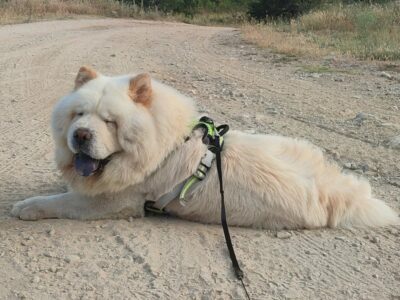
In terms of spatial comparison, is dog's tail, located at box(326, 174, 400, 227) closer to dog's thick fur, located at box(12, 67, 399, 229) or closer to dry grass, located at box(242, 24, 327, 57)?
dog's thick fur, located at box(12, 67, 399, 229)

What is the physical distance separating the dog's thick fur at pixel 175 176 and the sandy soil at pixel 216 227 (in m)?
0.13

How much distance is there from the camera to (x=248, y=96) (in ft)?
31.2

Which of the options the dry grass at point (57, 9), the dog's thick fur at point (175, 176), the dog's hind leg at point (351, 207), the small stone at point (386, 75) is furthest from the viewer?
the dry grass at point (57, 9)

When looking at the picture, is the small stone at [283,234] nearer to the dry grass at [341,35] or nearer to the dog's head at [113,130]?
the dog's head at [113,130]

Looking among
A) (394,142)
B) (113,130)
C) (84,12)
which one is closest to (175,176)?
(113,130)

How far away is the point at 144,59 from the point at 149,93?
363 inches

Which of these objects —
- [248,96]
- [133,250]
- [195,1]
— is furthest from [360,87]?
[195,1]

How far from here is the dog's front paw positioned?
451 cm

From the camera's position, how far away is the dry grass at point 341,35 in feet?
44.6

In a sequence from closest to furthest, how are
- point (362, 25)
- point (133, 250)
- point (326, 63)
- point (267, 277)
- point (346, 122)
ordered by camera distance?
point (267, 277) < point (133, 250) < point (346, 122) < point (326, 63) < point (362, 25)

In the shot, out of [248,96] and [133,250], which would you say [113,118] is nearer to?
[133,250]

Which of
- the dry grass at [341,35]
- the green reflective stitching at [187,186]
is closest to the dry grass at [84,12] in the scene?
the dry grass at [341,35]

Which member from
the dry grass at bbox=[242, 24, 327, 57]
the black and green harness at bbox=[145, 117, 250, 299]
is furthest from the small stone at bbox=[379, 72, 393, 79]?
the black and green harness at bbox=[145, 117, 250, 299]

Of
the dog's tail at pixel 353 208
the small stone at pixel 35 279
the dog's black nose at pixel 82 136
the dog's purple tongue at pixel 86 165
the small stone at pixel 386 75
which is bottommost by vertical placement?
the small stone at pixel 35 279
